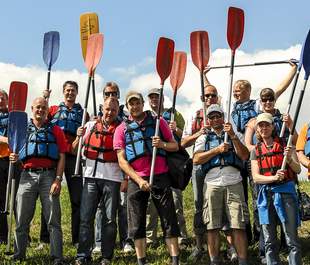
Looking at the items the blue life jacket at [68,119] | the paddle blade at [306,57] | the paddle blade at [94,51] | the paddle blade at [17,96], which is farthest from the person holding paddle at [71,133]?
the paddle blade at [306,57]

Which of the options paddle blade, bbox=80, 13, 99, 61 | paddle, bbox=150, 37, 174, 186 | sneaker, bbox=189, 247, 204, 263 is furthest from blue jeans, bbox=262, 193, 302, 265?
paddle blade, bbox=80, 13, 99, 61

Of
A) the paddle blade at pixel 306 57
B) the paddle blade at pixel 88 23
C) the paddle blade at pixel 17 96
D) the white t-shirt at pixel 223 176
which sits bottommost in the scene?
the white t-shirt at pixel 223 176

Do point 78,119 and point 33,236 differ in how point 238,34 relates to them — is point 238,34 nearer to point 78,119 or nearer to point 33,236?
point 78,119

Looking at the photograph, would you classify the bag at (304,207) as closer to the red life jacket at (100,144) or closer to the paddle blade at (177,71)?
the red life jacket at (100,144)

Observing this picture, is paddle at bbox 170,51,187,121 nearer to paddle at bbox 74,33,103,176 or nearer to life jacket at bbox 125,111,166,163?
paddle at bbox 74,33,103,176

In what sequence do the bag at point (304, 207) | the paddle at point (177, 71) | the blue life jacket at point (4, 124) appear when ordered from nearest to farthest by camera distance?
the bag at point (304, 207), the blue life jacket at point (4, 124), the paddle at point (177, 71)

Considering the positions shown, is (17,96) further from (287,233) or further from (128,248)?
(287,233)

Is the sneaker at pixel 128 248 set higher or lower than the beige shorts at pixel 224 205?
lower

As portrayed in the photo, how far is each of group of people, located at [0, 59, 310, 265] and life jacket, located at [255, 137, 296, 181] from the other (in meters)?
0.01

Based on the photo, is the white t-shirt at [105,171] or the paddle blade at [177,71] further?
the paddle blade at [177,71]

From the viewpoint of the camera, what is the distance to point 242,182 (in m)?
Result: 5.91

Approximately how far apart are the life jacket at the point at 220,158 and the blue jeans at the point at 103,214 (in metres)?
1.13

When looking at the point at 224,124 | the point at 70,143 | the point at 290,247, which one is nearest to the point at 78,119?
the point at 70,143

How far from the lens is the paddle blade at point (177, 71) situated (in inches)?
295
